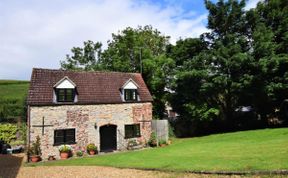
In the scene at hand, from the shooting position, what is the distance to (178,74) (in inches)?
1256

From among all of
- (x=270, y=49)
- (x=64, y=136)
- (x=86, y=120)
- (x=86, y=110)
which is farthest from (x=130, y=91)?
(x=270, y=49)

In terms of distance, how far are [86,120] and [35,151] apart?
4928 mm

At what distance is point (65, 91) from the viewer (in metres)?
24.3

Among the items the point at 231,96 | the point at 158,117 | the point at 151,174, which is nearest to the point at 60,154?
the point at 151,174

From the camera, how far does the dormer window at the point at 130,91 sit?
2695 centimetres

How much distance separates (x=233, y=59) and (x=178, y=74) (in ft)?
20.9

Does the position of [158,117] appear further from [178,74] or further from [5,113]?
[5,113]

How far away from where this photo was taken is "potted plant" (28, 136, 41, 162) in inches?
832

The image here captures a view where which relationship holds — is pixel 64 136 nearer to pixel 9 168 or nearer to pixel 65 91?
pixel 65 91

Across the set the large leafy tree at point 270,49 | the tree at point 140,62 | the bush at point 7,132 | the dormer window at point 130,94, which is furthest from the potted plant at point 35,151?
the large leafy tree at point 270,49

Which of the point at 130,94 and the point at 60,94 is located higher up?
the point at 130,94

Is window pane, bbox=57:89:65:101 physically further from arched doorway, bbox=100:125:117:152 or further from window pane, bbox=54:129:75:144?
arched doorway, bbox=100:125:117:152

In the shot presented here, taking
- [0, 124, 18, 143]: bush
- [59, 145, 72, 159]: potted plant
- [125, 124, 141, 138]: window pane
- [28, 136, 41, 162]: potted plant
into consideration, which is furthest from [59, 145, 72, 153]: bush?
[0, 124, 18, 143]: bush

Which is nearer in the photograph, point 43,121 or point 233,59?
point 43,121
